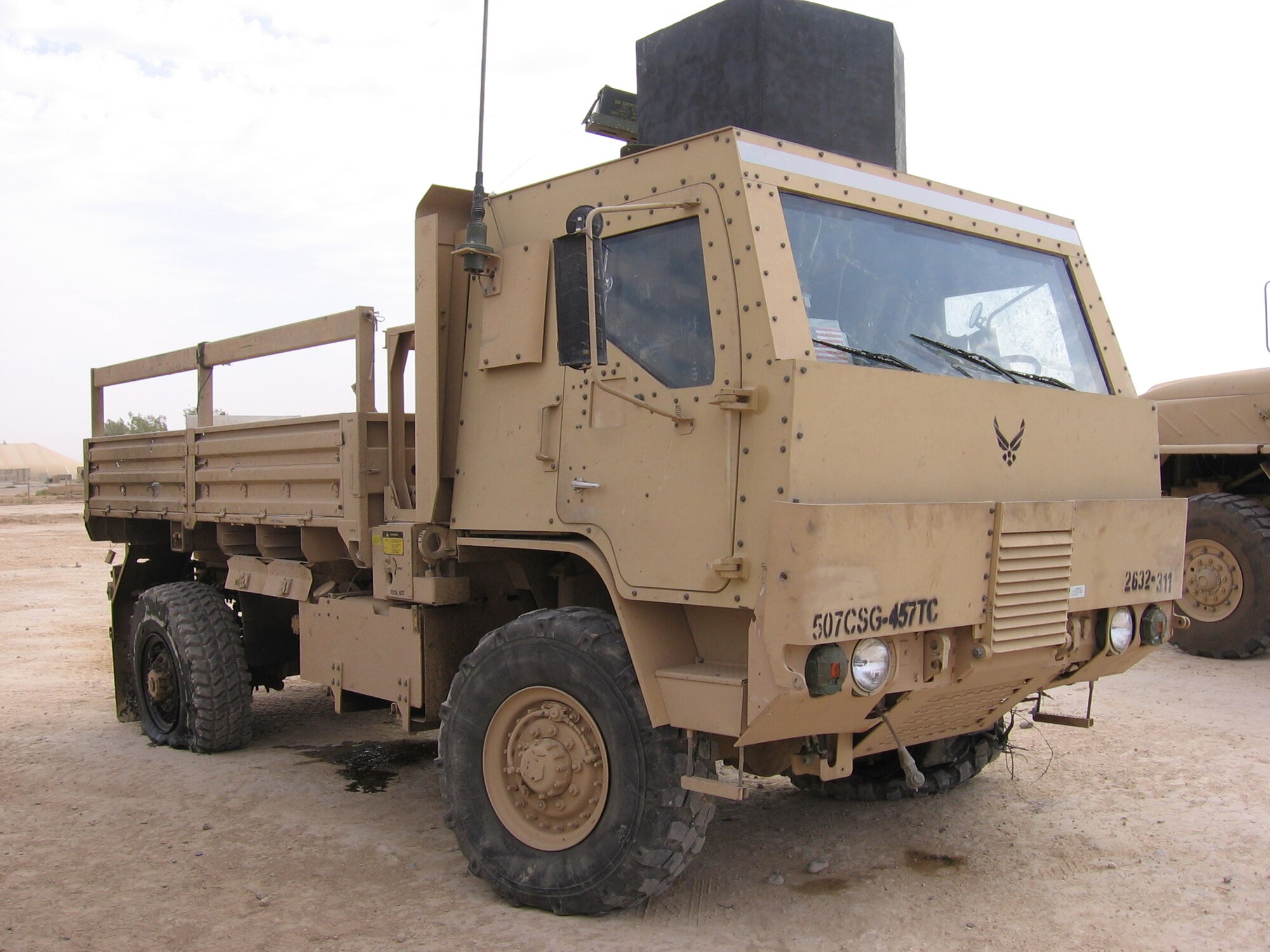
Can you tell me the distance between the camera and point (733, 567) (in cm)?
358

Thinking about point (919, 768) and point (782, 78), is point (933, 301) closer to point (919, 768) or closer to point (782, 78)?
point (782, 78)

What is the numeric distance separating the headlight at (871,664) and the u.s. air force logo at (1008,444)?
0.89 m

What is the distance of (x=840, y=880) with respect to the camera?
14.6 feet

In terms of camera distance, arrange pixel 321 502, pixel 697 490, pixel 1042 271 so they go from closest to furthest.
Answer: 1. pixel 697 490
2. pixel 1042 271
3. pixel 321 502

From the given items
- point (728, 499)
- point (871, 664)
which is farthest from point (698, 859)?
point (728, 499)

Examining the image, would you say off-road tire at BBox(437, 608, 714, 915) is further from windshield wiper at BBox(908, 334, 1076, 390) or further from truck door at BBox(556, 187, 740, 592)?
windshield wiper at BBox(908, 334, 1076, 390)

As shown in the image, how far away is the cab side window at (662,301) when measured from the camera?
152 inches

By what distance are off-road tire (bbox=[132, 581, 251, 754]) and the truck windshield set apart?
4.23 meters

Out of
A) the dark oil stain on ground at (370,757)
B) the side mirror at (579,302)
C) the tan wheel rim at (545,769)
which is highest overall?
the side mirror at (579,302)

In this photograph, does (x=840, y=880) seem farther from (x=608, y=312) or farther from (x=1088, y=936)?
(x=608, y=312)

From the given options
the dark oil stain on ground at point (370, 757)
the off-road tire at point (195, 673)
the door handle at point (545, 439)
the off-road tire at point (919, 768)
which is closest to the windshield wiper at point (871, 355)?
the door handle at point (545, 439)

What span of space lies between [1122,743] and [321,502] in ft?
15.0

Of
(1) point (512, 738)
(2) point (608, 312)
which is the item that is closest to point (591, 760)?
(1) point (512, 738)

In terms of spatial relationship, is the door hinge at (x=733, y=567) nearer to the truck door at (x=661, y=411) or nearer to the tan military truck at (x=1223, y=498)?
the truck door at (x=661, y=411)
